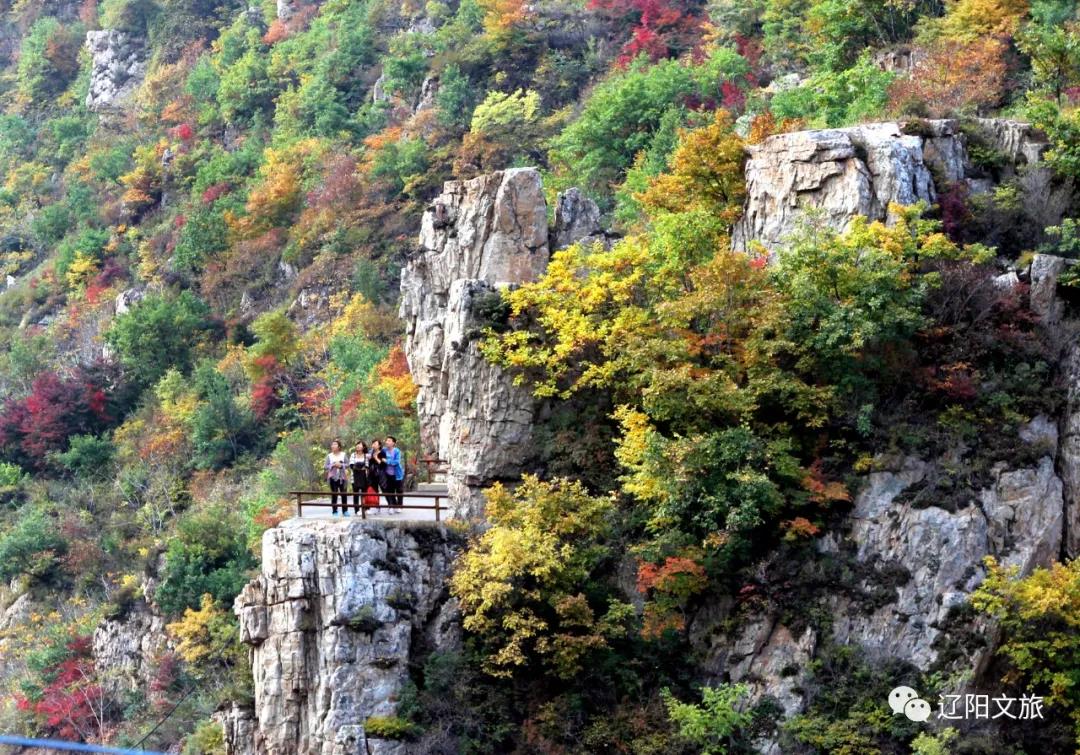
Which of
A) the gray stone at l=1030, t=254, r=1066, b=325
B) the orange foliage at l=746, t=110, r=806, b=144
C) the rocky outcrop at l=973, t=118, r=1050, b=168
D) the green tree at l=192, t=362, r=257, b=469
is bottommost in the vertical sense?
the green tree at l=192, t=362, r=257, b=469

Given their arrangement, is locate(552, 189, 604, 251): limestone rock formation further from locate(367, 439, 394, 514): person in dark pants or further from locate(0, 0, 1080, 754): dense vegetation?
locate(367, 439, 394, 514): person in dark pants

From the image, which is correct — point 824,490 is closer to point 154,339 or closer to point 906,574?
point 906,574

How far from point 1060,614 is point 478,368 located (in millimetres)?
11671

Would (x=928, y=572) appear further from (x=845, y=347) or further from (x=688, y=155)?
(x=688, y=155)

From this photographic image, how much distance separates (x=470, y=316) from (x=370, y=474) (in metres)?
3.71

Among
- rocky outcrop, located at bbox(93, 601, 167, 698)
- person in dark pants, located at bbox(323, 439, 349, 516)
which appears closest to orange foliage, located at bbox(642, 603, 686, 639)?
person in dark pants, located at bbox(323, 439, 349, 516)

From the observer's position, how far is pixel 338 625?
84.3ft

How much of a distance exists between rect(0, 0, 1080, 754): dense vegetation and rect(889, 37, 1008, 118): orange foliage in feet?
0.53

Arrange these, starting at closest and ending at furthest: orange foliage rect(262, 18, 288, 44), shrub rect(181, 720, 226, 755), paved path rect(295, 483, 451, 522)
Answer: paved path rect(295, 483, 451, 522), shrub rect(181, 720, 226, 755), orange foliage rect(262, 18, 288, 44)

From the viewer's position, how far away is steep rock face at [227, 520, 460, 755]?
25547 mm

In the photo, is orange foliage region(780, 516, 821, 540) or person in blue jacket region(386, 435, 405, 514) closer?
orange foliage region(780, 516, 821, 540)

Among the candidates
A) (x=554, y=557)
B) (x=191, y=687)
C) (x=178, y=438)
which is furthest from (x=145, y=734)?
(x=554, y=557)

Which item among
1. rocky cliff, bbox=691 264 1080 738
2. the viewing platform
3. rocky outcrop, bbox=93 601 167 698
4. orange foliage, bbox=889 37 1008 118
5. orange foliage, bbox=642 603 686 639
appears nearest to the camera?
rocky cliff, bbox=691 264 1080 738

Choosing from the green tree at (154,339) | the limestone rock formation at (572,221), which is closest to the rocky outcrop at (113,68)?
the green tree at (154,339)
